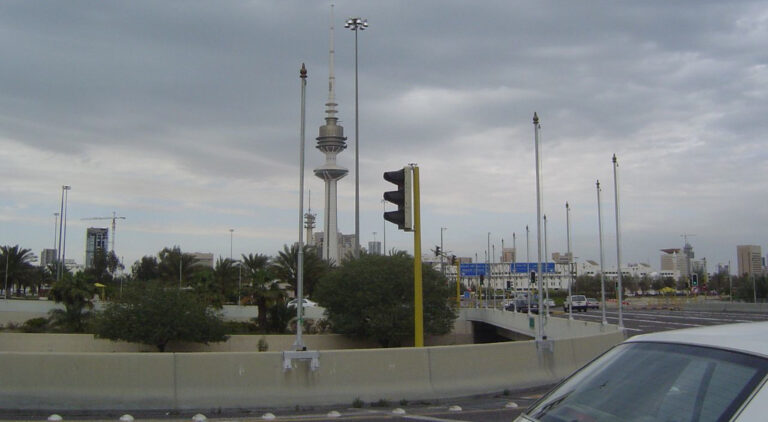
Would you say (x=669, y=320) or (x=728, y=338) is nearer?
(x=728, y=338)

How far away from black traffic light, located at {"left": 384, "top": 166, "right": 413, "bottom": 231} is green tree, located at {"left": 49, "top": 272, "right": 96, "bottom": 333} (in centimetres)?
4129

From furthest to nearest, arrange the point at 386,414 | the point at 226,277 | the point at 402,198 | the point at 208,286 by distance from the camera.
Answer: the point at 226,277 → the point at 208,286 → the point at 402,198 → the point at 386,414

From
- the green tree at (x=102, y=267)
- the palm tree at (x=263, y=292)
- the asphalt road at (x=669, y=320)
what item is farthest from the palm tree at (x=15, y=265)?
the asphalt road at (x=669, y=320)

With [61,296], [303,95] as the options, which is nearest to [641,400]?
[303,95]

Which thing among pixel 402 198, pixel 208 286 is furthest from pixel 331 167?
pixel 402 198

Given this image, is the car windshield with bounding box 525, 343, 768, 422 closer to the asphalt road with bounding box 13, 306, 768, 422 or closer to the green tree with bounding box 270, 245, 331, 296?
the asphalt road with bounding box 13, 306, 768, 422

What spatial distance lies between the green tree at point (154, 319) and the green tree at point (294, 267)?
14.3 meters

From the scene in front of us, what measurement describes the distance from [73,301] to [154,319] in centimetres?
1690

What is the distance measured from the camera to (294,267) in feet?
Result: 205

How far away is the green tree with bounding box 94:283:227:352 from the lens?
38.5 m

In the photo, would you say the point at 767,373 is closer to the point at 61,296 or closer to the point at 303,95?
the point at 303,95

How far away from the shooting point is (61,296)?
52.3m

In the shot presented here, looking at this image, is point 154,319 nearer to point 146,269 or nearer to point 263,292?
point 263,292

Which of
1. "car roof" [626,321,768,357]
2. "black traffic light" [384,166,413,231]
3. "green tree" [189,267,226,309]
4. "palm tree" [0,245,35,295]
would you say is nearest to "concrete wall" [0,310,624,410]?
"black traffic light" [384,166,413,231]
